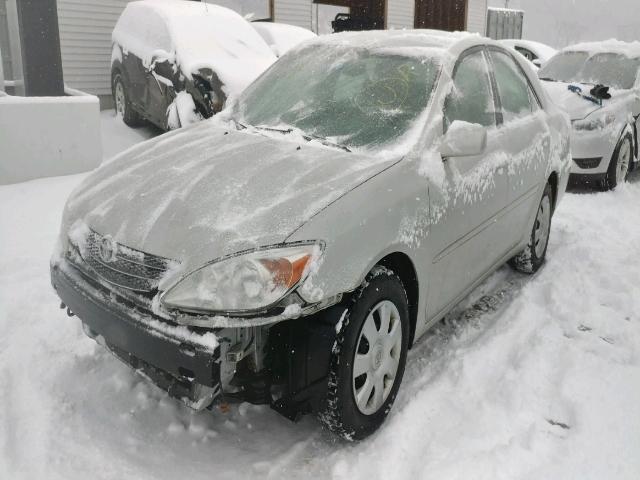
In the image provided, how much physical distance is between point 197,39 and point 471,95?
5.19 metres

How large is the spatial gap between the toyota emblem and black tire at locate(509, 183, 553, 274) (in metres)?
3.08

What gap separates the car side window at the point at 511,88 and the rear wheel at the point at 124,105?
5.77 meters

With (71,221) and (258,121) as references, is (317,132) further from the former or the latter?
(71,221)

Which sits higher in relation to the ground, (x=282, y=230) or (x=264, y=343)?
(x=282, y=230)

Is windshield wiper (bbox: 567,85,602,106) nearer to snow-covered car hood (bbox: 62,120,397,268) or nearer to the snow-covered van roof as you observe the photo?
the snow-covered van roof

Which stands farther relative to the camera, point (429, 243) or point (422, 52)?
point (422, 52)

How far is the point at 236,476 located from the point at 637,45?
8.33 m

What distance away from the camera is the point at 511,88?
4.01 m

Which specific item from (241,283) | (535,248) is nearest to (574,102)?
(535,248)

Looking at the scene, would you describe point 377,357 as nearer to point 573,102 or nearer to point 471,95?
point 471,95

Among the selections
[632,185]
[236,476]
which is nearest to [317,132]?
[236,476]

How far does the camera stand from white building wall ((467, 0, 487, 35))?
22391 millimetres

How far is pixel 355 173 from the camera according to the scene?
2684 millimetres

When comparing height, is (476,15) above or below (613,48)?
above
